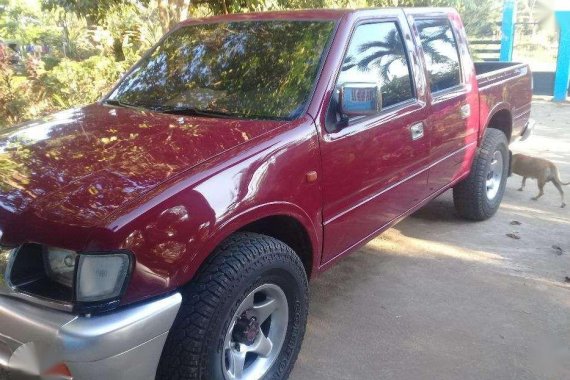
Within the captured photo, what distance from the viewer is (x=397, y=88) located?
355 cm

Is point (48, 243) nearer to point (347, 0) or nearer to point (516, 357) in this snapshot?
point (516, 357)

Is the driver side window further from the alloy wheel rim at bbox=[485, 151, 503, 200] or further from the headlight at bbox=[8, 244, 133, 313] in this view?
the alloy wheel rim at bbox=[485, 151, 503, 200]

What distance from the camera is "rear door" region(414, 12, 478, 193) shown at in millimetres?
3928

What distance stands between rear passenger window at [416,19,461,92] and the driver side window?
38cm

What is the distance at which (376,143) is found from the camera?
3.22 meters

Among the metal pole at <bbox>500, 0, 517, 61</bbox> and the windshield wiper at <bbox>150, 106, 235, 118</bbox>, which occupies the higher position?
the windshield wiper at <bbox>150, 106, 235, 118</bbox>

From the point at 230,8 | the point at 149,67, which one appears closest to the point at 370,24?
the point at 149,67

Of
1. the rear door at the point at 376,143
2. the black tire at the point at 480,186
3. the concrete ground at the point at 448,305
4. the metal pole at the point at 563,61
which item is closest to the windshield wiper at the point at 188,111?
the rear door at the point at 376,143

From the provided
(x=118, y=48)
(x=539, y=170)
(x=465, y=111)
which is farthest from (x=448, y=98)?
(x=118, y=48)

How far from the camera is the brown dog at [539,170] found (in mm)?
5680

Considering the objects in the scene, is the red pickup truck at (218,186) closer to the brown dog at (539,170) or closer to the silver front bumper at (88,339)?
the silver front bumper at (88,339)

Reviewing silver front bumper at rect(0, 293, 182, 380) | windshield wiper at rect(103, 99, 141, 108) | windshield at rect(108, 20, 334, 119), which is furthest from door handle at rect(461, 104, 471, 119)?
silver front bumper at rect(0, 293, 182, 380)

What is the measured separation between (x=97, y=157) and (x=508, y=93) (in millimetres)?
4021

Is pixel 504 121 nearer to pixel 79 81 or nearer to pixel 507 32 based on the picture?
pixel 79 81
